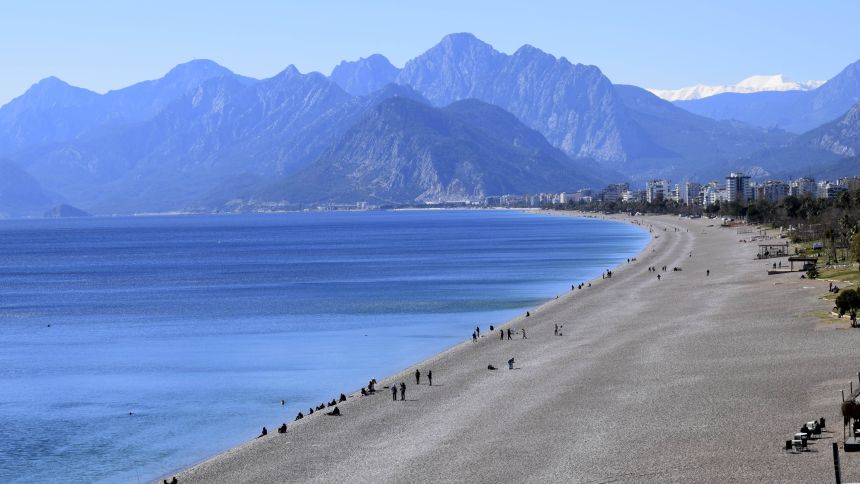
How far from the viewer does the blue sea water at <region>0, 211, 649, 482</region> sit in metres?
47.7

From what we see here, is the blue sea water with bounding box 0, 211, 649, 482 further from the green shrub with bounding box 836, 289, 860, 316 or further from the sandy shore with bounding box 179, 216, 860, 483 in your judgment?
the green shrub with bounding box 836, 289, 860, 316

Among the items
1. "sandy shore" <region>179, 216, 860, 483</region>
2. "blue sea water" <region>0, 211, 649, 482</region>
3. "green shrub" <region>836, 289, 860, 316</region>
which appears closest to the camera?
"sandy shore" <region>179, 216, 860, 483</region>

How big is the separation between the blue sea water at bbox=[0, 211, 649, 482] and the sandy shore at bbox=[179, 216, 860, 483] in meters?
3.92

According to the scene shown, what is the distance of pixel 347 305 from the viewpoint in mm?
97188

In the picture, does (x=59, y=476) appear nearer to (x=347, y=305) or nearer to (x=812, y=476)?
(x=812, y=476)

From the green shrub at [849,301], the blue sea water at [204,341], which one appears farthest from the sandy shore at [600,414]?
the blue sea water at [204,341]

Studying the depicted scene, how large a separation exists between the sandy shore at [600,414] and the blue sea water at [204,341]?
3.92 meters

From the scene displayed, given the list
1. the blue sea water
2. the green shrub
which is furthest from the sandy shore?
the blue sea water

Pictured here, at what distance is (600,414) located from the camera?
148 feet

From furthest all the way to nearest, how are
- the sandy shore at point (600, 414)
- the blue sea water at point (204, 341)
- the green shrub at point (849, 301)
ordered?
the green shrub at point (849, 301) < the blue sea water at point (204, 341) < the sandy shore at point (600, 414)

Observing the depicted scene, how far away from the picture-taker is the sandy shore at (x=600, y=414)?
37.4m

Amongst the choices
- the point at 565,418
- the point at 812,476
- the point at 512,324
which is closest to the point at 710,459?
the point at 812,476

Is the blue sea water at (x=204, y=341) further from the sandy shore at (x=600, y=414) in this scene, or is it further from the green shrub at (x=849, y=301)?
the green shrub at (x=849, y=301)

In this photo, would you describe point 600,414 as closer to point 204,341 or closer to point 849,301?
point 849,301
